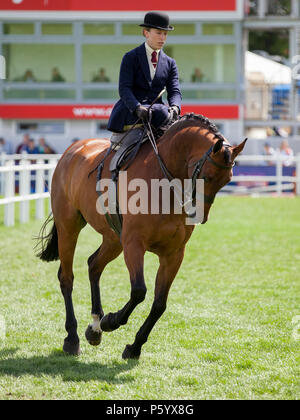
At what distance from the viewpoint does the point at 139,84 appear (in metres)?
5.86

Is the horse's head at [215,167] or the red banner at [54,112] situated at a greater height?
the red banner at [54,112]

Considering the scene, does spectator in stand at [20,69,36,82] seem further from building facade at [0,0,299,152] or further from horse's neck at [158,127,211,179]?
horse's neck at [158,127,211,179]

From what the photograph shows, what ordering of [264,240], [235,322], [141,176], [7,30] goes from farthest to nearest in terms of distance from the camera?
[7,30], [264,240], [235,322], [141,176]

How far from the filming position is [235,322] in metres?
6.66

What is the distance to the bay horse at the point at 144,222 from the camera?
4.89 metres

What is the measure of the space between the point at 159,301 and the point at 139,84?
71.9 inches

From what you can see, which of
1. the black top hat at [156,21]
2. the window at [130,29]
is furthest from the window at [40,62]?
the black top hat at [156,21]

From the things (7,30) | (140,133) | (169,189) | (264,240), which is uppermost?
(7,30)

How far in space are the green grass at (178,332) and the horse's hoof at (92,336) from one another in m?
0.07

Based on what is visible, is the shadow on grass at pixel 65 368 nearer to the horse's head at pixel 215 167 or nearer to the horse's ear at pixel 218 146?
the horse's head at pixel 215 167

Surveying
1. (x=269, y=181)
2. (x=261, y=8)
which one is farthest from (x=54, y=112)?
(x=269, y=181)

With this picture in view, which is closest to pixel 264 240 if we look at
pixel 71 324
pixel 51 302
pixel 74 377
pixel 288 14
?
pixel 51 302
